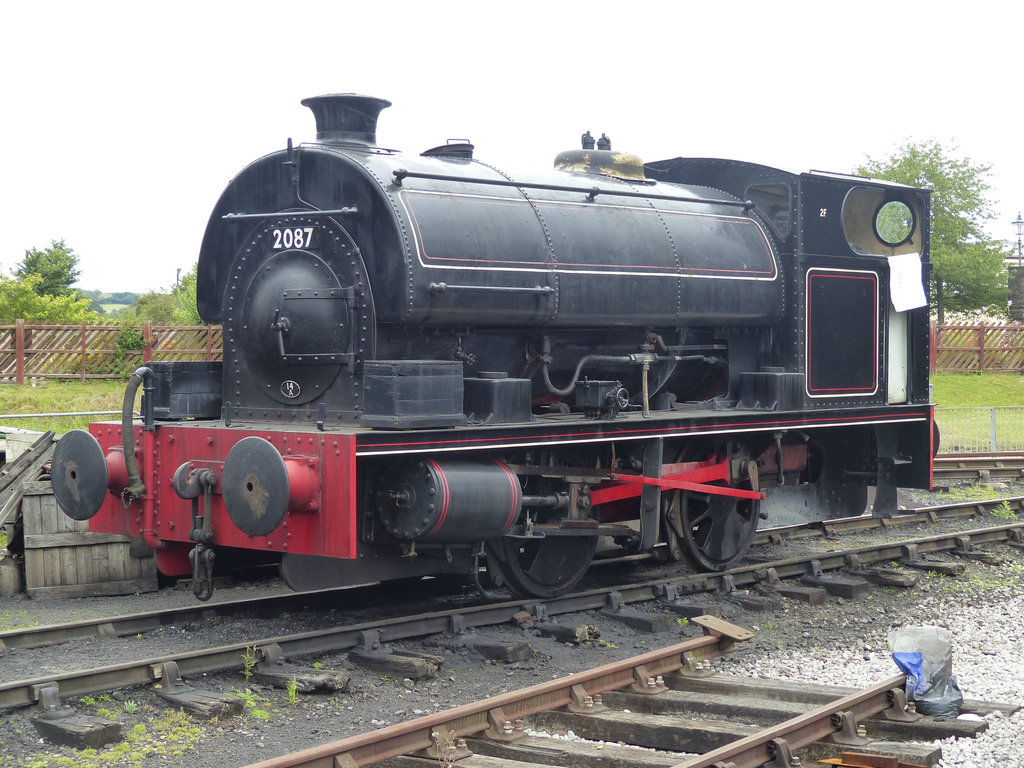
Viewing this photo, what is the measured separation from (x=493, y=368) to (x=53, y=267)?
38.7 m

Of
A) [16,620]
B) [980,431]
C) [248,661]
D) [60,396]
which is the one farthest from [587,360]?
[980,431]

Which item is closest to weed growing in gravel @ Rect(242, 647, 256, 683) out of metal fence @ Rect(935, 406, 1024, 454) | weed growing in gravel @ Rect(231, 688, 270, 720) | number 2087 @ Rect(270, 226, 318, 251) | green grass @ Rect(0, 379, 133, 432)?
weed growing in gravel @ Rect(231, 688, 270, 720)

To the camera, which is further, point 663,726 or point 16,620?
point 16,620

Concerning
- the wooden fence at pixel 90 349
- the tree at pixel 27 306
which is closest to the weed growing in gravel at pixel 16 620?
the wooden fence at pixel 90 349

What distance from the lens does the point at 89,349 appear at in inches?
922

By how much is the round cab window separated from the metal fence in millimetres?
9800

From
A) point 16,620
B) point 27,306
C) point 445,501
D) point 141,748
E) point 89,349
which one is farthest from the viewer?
point 27,306

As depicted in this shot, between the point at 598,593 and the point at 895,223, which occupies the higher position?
the point at 895,223

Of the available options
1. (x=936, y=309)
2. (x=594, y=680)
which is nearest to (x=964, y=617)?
(x=594, y=680)

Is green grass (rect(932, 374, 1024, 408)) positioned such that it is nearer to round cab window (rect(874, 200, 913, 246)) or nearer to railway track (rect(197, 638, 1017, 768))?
round cab window (rect(874, 200, 913, 246))

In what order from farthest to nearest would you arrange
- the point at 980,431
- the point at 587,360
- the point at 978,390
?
the point at 978,390
the point at 980,431
the point at 587,360

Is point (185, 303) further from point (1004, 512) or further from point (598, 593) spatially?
point (598, 593)

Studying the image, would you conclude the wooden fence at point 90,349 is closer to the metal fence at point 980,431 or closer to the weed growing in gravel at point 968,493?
the weed growing in gravel at point 968,493

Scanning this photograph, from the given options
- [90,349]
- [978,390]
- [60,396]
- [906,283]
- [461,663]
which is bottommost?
[461,663]
